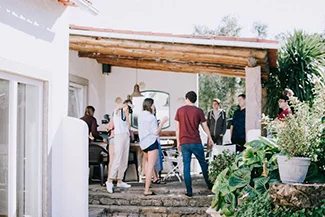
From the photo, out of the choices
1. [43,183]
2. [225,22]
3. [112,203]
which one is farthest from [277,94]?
[225,22]

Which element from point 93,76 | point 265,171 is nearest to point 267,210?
point 265,171

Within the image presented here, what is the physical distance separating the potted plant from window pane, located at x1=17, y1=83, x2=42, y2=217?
283 cm

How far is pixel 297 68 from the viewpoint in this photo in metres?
11.0

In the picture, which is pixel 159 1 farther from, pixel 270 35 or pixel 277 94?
pixel 277 94

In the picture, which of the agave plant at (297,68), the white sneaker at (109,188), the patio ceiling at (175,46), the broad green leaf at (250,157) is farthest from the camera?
the agave plant at (297,68)

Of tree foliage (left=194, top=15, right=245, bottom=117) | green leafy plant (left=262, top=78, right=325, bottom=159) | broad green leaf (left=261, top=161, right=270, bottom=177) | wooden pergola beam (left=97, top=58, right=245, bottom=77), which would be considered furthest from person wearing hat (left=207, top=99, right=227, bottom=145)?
tree foliage (left=194, top=15, right=245, bottom=117)

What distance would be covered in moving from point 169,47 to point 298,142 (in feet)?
13.1

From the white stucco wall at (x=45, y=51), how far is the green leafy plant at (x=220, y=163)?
2.47 metres

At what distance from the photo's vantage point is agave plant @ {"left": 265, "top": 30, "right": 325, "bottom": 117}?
426 inches

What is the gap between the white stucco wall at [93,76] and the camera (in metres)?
10.0

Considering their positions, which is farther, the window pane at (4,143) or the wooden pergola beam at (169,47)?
the wooden pergola beam at (169,47)

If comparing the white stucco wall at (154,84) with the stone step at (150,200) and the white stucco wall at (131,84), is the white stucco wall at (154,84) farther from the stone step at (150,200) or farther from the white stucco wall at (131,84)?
the stone step at (150,200)

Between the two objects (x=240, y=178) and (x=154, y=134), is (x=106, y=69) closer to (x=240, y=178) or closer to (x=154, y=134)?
(x=154, y=134)

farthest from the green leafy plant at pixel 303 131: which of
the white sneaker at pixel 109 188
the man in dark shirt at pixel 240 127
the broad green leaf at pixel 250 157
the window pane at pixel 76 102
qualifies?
the window pane at pixel 76 102
